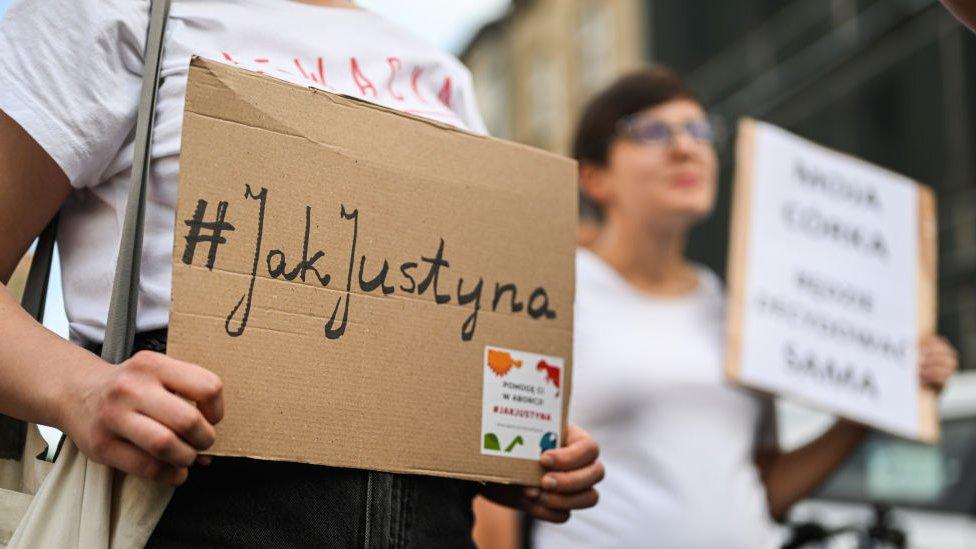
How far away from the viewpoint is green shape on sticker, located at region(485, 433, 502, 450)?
1519 millimetres

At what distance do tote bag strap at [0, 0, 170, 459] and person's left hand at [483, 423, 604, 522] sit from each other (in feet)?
2.02

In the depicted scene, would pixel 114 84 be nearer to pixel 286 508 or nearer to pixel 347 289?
pixel 347 289

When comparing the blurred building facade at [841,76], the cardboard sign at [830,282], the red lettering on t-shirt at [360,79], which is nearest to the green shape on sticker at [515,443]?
the red lettering on t-shirt at [360,79]

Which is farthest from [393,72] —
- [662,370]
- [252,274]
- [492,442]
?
[662,370]

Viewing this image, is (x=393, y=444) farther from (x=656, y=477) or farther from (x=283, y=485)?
(x=656, y=477)

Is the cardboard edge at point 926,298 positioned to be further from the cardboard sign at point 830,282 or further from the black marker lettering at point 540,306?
the black marker lettering at point 540,306

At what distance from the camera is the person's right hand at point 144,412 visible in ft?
3.76

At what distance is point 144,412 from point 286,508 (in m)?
0.28

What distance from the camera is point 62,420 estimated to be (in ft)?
3.96

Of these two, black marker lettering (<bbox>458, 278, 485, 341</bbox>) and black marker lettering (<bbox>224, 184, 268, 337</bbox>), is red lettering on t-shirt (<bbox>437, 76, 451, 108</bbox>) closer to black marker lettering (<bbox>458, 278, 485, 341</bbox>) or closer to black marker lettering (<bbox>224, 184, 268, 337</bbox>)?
black marker lettering (<bbox>458, 278, 485, 341</bbox>)


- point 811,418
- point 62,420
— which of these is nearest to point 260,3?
point 62,420

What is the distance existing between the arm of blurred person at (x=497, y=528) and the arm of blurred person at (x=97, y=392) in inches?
76.0

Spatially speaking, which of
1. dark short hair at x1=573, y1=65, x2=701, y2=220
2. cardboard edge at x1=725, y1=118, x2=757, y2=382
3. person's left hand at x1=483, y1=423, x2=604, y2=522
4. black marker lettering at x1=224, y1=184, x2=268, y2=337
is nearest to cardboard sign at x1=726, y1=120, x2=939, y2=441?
cardboard edge at x1=725, y1=118, x2=757, y2=382

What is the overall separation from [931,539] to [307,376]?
408 centimetres
